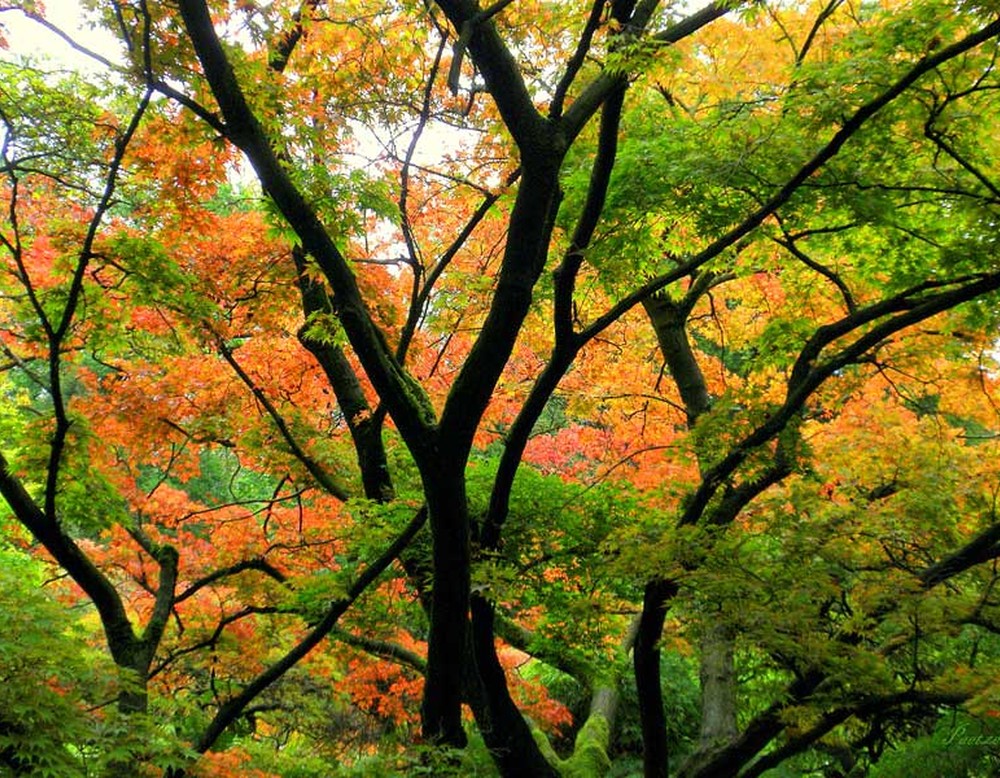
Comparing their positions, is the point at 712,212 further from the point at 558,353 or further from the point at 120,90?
the point at 120,90

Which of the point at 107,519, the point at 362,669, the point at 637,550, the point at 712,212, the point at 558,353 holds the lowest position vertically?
the point at 362,669

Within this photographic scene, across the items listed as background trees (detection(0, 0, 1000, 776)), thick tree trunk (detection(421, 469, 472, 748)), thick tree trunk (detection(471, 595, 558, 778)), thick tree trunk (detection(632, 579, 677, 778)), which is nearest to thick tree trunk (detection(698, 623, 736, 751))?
background trees (detection(0, 0, 1000, 776))

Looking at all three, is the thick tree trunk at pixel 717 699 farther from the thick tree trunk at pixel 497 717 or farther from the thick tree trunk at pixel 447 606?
the thick tree trunk at pixel 447 606

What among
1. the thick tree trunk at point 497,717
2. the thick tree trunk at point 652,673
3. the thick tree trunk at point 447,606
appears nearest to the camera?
the thick tree trunk at point 447,606

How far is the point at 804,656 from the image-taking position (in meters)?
3.66

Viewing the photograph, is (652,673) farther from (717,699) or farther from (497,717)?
(717,699)

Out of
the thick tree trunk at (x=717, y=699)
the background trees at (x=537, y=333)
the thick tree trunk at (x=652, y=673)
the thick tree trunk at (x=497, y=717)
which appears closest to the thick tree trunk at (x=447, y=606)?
the background trees at (x=537, y=333)

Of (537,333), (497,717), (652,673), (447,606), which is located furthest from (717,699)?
(537,333)

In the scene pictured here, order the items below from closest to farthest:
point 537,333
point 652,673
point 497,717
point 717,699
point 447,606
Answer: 1. point 447,606
2. point 652,673
3. point 497,717
4. point 717,699
5. point 537,333

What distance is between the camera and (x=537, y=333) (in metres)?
7.43

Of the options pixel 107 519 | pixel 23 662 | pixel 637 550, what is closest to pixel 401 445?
pixel 107 519

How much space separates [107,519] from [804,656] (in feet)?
17.1

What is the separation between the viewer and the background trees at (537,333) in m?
A: 3.40

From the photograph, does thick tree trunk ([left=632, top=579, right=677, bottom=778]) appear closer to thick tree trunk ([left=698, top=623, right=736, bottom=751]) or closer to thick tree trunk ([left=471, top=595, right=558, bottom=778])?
thick tree trunk ([left=698, top=623, right=736, bottom=751])
